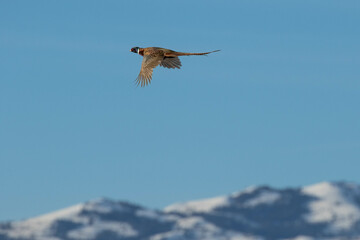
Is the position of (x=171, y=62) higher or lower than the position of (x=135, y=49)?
lower

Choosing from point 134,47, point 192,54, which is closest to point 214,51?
point 192,54

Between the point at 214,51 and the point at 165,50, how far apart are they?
3.22 metres

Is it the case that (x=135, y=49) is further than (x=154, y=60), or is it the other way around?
(x=135, y=49)

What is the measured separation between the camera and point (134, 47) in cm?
4541

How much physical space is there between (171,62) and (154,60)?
1521mm

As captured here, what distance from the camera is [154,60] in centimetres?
4112

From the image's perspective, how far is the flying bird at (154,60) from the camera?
40.5m

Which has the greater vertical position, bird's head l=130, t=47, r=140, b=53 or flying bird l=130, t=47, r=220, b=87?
bird's head l=130, t=47, r=140, b=53

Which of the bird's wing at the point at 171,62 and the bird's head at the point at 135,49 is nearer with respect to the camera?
the bird's wing at the point at 171,62

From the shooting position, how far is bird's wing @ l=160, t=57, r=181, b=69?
137 feet

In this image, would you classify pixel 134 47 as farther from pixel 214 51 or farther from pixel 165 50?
pixel 214 51

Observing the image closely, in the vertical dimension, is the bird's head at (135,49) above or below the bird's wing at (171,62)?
above

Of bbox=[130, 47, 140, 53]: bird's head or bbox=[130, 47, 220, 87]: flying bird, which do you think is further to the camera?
bbox=[130, 47, 140, 53]: bird's head

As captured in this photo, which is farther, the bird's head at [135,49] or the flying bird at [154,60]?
the bird's head at [135,49]
